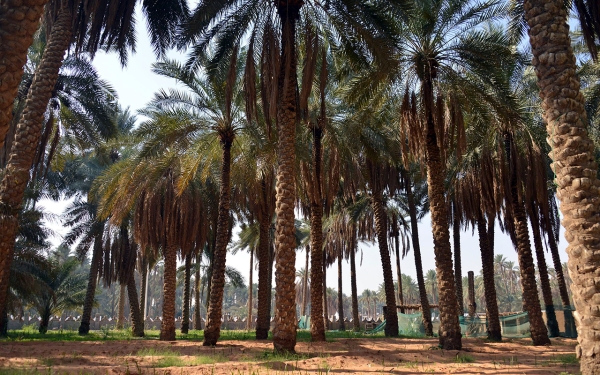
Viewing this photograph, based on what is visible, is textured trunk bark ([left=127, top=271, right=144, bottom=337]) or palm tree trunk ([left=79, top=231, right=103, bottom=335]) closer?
textured trunk bark ([left=127, top=271, right=144, bottom=337])

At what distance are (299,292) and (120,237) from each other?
5300 centimetres

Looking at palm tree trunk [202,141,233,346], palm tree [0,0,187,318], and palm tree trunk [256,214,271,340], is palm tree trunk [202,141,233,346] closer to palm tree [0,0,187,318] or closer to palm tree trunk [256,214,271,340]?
palm tree trunk [256,214,271,340]

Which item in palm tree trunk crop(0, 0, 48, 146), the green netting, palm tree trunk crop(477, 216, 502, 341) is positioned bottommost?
the green netting

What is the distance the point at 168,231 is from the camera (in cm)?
2105

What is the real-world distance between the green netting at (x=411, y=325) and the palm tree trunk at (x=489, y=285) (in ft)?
18.7

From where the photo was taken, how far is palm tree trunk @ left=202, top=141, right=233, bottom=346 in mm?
16203

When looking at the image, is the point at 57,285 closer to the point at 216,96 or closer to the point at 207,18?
the point at 216,96

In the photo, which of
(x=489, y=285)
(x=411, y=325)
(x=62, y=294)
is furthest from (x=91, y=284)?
(x=489, y=285)

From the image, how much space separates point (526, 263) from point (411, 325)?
457 inches

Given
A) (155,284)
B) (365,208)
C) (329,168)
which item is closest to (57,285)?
(365,208)

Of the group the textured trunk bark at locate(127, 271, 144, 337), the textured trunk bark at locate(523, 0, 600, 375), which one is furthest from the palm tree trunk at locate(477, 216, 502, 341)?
the textured trunk bark at locate(127, 271, 144, 337)

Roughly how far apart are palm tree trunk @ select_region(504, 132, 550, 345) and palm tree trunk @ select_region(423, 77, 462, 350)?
480 cm

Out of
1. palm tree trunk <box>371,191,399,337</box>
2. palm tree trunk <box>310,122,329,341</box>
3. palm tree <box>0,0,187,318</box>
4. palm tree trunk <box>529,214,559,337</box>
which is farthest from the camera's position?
palm tree trunk <box>371,191,399,337</box>

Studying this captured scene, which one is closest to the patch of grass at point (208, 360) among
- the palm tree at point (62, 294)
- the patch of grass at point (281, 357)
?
the patch of grass at point (281, 357)
